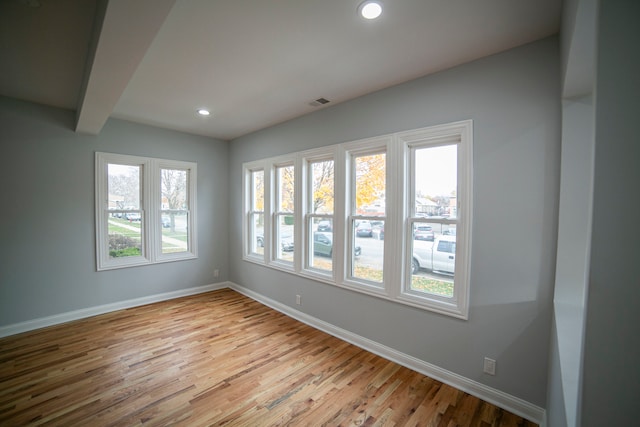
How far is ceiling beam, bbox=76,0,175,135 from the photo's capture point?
4.45ft

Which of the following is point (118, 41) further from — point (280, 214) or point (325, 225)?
Result: point (280, 214)

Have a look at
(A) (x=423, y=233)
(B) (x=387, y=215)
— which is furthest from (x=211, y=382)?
(A) (x=423, y=233)

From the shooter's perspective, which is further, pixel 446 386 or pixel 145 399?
pixel 446 386

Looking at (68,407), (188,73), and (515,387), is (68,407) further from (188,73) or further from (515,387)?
(515,387)

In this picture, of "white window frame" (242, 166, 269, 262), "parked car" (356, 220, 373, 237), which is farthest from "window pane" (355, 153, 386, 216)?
"white window frame" (242, 166, 269, 262)

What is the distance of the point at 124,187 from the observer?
13.2ft

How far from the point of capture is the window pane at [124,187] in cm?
390

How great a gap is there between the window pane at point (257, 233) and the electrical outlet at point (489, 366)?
348cm

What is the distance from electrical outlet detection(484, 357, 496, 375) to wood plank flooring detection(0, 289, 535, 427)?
25cm

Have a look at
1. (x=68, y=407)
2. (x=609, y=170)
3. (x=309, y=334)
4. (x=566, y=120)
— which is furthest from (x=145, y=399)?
(x=566, y=120)

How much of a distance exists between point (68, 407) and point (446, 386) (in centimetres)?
306

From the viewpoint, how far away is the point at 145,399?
2104 millimetres

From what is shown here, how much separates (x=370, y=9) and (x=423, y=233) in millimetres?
1863

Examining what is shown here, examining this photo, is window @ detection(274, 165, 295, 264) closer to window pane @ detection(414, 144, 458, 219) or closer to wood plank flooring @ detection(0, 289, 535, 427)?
wood plank flooring @ detection(0, 289, 535, 427)
